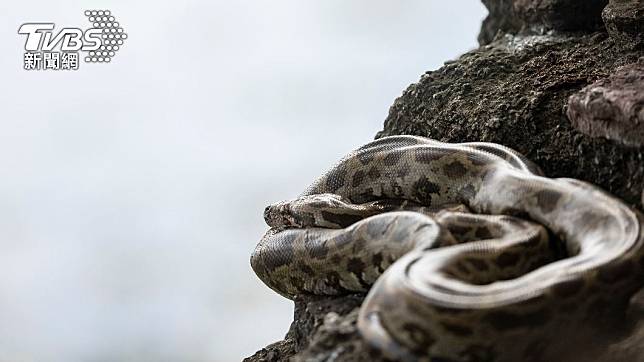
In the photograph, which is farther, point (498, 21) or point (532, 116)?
point (498, 21)

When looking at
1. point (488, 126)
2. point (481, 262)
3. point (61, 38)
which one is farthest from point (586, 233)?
point (61, 38)

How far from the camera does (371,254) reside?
3.25 metres

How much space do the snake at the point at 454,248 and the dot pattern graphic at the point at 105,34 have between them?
302 centimetres

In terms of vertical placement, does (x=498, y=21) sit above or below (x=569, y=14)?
above

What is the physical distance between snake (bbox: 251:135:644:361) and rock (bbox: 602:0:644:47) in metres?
0.93

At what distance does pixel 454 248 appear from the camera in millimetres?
2816

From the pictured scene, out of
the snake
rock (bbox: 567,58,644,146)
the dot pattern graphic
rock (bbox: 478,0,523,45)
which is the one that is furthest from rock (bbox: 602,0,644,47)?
the dot pattern graphic

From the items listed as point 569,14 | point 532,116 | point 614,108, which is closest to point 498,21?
point 569,14

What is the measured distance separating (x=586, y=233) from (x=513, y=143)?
1.09 m

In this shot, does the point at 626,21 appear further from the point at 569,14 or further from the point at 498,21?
the point at 498,21

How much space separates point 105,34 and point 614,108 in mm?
4320

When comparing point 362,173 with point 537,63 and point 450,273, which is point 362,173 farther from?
point 450,273

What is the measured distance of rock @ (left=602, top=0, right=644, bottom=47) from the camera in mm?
4199

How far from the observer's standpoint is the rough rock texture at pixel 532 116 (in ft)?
8.87
